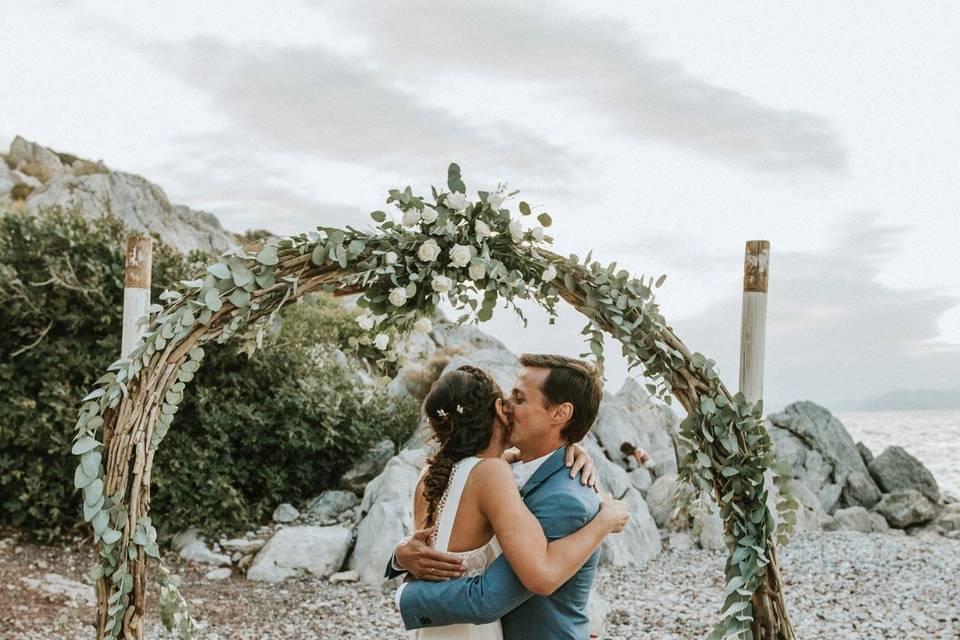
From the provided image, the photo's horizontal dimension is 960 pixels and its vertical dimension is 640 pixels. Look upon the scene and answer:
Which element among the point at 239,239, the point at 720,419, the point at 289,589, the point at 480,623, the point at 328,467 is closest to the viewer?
the point at 480,623

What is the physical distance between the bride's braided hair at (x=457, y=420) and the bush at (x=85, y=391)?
5253 millimetres

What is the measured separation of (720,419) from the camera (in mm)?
3182

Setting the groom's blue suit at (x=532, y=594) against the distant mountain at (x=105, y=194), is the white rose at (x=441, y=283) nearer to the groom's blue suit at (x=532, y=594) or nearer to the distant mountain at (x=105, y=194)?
the groom's blue suit at (x=532, y=594)

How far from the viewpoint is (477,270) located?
3086mm

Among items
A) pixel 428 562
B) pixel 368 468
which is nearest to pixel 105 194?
pixel 368 468

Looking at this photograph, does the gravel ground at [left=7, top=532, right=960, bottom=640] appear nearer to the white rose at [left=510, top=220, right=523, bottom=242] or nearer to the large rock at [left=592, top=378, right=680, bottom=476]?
the large rock at [left=592, top=378, right=680, bottom=476]

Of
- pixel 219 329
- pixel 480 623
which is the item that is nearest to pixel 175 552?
pixel 219 329

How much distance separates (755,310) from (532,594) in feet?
6.05

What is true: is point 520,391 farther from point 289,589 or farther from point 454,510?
point 289,589

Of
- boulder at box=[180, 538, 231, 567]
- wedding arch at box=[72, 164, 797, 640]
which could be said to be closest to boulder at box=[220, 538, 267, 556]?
boulder at box=[180, 538, 231, 567]

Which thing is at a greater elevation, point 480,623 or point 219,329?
point 219,329

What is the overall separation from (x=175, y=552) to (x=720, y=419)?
259 inches

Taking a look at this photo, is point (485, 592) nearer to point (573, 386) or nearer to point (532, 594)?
point (532, 594)

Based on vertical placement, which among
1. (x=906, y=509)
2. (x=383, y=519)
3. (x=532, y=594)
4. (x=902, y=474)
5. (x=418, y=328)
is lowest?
(x=906, y=509)
